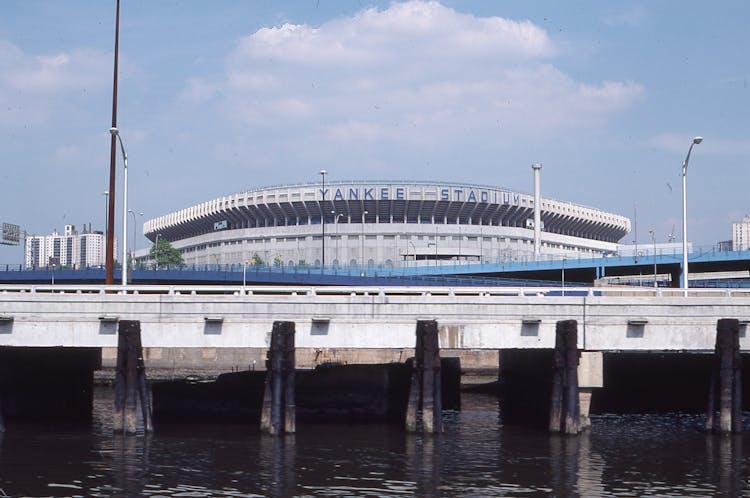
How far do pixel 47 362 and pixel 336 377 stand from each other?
17110 millimetres

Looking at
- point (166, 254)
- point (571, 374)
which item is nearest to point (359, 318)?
point (571, 374)

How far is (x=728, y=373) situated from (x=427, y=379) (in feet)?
47.5

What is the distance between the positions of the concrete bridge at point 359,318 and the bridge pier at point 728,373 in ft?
5.87

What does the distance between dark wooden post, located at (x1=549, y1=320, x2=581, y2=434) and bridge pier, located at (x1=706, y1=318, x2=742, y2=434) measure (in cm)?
701

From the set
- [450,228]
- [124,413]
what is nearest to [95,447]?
[124,413]

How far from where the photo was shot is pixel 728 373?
1833 inches

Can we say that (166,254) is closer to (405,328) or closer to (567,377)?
(405,328)

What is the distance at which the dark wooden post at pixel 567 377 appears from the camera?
1806 inches

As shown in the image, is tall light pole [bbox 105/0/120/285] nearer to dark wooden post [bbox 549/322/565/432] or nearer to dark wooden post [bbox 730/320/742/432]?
dark wooden post [bbox 549/322/565/432]

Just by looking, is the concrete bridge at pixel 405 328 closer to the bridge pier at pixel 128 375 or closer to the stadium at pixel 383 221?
the bridge pier at pixel 128 375

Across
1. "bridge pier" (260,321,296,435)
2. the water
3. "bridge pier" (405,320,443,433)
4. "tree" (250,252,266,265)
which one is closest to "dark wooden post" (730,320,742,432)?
the water

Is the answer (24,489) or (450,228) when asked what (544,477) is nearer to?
(24,489)

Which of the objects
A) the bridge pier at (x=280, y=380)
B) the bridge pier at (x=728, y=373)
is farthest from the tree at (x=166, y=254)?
the bridge pier at (x=728, y=373)

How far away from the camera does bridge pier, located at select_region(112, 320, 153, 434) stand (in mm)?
45000
